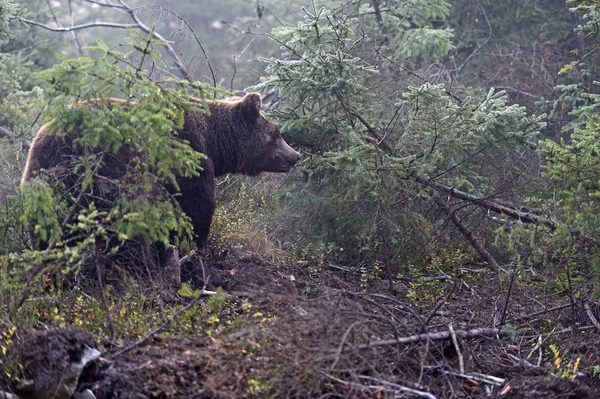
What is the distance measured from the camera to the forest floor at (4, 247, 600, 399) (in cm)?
479

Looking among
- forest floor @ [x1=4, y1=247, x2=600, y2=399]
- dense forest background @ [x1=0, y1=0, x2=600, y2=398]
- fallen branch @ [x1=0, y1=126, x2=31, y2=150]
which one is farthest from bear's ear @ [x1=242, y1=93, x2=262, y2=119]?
fallen branch @ [x1=0, y1=126, x2=31, y2=150]

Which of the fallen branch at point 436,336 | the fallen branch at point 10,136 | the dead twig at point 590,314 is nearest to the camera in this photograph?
the fallen branch at point 436,336

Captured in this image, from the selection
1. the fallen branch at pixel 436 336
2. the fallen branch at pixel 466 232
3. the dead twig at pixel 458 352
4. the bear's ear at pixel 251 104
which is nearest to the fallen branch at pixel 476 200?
the fallen branch at pixel 466 232

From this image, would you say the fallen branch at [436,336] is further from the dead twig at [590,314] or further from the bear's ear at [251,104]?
the bear's ear at [251,104]

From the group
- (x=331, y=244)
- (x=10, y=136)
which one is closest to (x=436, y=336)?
(x=331, y=244)

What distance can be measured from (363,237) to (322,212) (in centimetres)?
68

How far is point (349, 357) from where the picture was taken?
504 centimetres

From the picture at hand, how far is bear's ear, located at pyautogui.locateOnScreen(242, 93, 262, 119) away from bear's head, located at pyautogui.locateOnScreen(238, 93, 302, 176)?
13 millimetres

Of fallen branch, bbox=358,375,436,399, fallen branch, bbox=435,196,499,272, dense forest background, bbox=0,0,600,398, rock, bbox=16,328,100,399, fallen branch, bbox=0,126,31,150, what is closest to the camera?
rock, bbox=16,328,100,399

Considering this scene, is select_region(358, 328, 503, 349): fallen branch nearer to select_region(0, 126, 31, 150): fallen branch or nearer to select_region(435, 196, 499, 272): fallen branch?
select_region(435, 196, 499, 272): fallen branch

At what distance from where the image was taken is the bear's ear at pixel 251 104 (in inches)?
320

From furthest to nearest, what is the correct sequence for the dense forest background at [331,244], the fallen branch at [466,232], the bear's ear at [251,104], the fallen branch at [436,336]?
the fallen branch at [466,232]
the bear's ear at [251,104]
the fallen branch at [436,336]
the dense forest background at [331,244]

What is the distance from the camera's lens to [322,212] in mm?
8656

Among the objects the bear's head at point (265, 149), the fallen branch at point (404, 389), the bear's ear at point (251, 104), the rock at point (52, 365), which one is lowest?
the fallen branch at point (404, 389)
